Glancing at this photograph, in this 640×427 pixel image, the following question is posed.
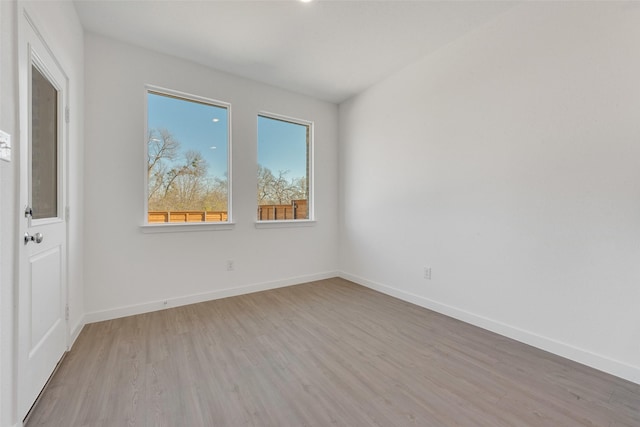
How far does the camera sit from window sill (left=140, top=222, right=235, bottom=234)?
2.87 meters

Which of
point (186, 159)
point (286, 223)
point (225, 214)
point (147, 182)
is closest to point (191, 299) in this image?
point (225, 214)

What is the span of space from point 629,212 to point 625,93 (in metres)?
0.79

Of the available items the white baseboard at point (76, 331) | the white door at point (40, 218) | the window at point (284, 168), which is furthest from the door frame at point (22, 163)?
the window at point (284, 168)

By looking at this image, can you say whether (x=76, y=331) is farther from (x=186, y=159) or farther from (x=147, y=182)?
(x=186, y=159)

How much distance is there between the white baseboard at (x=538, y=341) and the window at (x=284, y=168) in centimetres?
190

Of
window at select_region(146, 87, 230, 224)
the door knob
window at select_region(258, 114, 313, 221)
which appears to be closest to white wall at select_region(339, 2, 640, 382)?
window at select_region(258, 114, 313, 221)

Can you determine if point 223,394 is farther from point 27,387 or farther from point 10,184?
point 10,184

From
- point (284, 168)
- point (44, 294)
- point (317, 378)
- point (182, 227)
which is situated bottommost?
point (317, 378)

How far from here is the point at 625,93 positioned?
1797mm

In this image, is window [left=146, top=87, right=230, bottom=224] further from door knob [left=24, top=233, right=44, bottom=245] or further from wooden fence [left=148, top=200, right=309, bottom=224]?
door knob [left=24, top=233, right=44, bottom=245]

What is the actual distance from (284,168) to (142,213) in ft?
6.13

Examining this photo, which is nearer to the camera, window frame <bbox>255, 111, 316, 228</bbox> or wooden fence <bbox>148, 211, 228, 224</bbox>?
wooden fence <bbox>148, 211, 228, 224</bbox>

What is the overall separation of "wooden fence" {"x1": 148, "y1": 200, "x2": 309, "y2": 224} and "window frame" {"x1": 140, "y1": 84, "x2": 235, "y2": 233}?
0.22ft

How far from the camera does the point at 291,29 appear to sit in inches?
100
